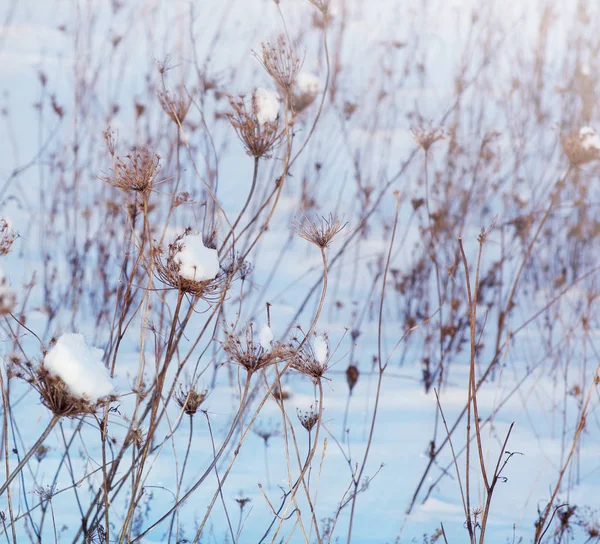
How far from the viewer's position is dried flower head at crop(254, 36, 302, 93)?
1513 millimetres

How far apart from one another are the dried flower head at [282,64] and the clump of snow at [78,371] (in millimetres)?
784

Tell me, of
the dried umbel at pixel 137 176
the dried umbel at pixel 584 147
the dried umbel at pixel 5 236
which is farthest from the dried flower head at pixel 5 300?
the dried umbel at pixel 584 147

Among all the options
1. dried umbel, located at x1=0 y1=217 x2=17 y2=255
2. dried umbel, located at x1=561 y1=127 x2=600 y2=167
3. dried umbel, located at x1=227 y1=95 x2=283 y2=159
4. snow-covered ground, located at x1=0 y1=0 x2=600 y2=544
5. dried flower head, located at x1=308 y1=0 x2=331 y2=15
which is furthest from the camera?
dried umbel, located at x1=561 y1=127 x2=600 y2=167

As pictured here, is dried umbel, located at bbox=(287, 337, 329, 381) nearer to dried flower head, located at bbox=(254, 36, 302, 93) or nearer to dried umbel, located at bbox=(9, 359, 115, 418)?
dried umbel, located at bbox=(9, 359, 115, 418)

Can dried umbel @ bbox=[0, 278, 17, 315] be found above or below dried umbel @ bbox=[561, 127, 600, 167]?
below

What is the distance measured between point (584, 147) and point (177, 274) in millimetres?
1605

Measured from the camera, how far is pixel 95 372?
0.97 meters

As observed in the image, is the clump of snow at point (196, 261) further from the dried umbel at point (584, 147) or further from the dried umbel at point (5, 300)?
the dried umbel at point (584, 147)

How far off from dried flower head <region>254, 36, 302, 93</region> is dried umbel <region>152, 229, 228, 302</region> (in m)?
0.47

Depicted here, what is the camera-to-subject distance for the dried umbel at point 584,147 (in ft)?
7.36

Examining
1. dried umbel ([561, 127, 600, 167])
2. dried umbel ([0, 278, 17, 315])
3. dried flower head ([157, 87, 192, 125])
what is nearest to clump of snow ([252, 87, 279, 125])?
dried flower head ([157, 87, 192, 125])

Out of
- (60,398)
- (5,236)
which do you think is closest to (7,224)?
(5,236)

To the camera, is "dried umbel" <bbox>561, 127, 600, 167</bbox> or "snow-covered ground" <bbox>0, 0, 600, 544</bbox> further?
Answer: "dried umbel" <bbox>561, 127, 600, 167</bbox>

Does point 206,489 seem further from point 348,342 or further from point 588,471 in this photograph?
point 348,342
